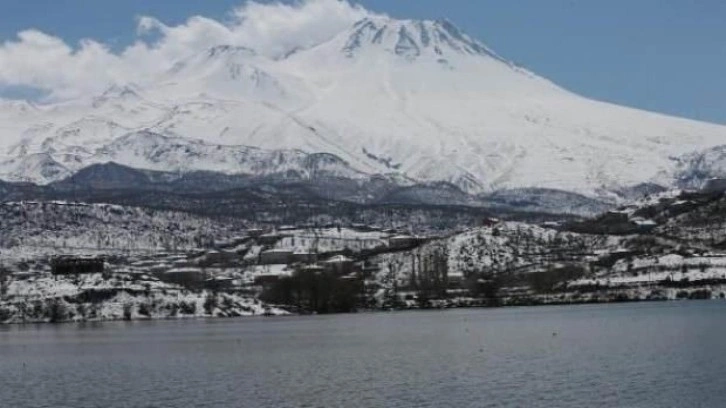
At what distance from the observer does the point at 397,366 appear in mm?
94625

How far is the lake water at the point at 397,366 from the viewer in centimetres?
7419

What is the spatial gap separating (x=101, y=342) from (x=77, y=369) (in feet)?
142

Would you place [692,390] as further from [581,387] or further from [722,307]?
[722,307]

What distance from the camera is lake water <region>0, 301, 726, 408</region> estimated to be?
74188mm

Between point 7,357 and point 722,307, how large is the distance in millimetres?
97084

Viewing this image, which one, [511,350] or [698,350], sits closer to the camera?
[698,350]

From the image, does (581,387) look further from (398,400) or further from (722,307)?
(722,307)

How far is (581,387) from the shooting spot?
247 feet

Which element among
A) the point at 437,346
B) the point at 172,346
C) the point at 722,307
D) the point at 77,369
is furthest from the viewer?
the point at 722,307

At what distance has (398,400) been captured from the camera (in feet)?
239

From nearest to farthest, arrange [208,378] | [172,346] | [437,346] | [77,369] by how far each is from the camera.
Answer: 1. [208,378]
2. [77,369]
3. [437,346]
4. [172,346]

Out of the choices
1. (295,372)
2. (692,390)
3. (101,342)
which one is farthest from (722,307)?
(692,390)

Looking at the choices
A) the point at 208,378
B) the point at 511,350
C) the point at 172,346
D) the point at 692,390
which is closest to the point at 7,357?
the point at 172,346

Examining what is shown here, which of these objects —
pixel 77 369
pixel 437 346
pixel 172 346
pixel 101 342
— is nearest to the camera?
pixel 77 369
